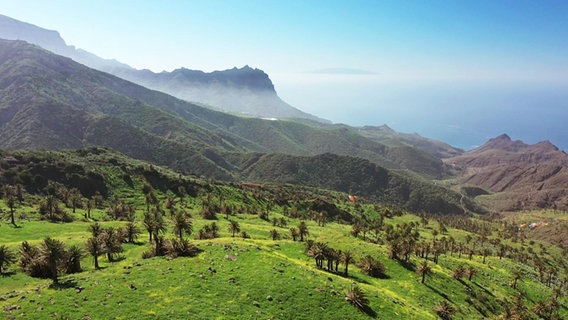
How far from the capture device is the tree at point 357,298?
186 ft

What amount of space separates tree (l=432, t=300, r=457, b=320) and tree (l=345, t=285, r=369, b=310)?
2028cm

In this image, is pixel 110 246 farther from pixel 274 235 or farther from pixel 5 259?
pixel 274 235

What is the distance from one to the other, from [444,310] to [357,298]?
75.3ft

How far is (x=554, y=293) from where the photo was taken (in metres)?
104

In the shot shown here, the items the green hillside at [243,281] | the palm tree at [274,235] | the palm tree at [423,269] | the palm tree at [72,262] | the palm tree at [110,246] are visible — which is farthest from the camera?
the palm tree at [274,235]

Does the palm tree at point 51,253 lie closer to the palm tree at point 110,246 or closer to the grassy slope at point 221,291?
the grassy slope at point 221,291

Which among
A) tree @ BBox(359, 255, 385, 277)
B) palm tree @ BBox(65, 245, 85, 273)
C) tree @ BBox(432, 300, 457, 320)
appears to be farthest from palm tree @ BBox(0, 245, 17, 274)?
tree @ BBox(432, 300, 457, 320)

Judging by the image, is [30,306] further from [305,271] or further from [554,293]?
[554,293]

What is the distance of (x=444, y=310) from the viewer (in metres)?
68.2

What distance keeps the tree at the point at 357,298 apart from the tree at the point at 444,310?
20.3m

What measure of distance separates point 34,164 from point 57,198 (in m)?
45.5

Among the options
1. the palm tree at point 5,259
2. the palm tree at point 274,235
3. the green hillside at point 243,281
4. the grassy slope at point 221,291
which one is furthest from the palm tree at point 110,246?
the palm tree at point 274,235

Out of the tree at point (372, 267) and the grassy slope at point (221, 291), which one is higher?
the grassy slope at point (221, 291)

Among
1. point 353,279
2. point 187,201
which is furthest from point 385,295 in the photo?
point 187,201
